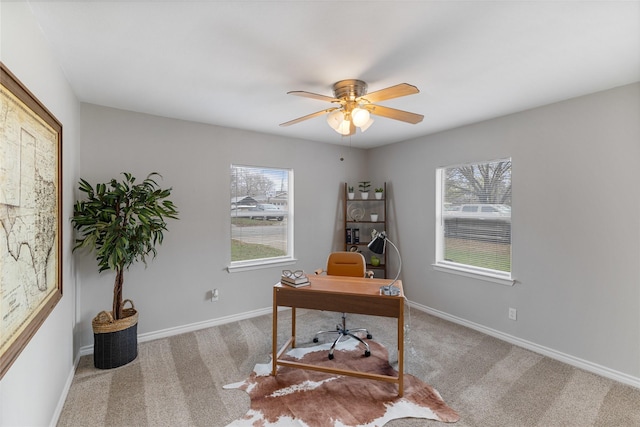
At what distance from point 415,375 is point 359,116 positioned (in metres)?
2.19

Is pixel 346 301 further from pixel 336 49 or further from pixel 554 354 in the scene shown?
pixel 554 354

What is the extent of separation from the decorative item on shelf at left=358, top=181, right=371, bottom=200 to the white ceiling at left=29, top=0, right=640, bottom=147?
1878 millimetres

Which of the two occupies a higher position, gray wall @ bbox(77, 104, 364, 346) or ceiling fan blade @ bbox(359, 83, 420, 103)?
ceiling fan blade @ bbox(359, 83, 420, 103)

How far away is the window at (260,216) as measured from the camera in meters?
3.85

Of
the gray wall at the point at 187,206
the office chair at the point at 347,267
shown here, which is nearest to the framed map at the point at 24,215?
the gray wall at the point at 187,206

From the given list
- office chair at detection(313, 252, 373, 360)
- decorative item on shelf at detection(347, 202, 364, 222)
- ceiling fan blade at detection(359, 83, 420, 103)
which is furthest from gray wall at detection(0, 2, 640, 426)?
ceiling fan blade at detection(359, 83, 420, 103)

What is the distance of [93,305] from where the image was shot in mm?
2906

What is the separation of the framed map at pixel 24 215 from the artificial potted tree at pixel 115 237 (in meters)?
0.60

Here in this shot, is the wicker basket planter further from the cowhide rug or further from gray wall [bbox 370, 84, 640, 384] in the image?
gray wall [bbox 370, 84, 640, 384]

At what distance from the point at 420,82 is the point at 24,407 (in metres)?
3.14

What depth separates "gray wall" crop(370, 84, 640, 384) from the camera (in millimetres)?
2439

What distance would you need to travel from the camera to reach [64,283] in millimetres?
2164

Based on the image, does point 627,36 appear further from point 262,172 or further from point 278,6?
point 262,172

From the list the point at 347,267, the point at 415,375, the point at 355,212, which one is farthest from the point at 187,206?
the point at 415,375
